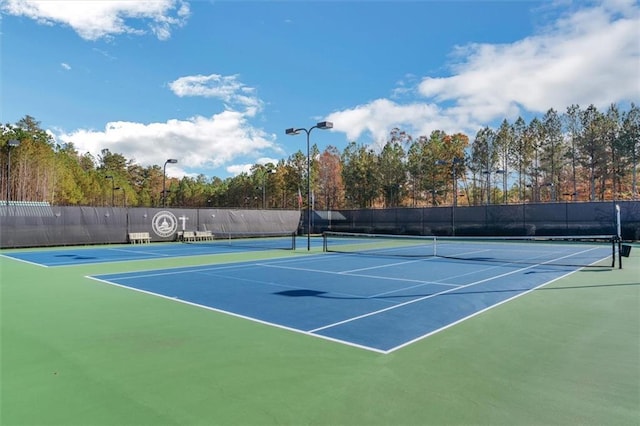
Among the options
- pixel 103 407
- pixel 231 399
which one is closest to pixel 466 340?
pixel 231 399

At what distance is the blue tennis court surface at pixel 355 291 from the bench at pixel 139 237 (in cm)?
1484

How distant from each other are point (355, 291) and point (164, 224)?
22.3 meters

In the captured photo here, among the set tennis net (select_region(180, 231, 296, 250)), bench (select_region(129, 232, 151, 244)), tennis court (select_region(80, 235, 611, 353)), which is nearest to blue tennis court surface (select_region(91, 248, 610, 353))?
tennis court (select_region(80, 235, 611, 353))

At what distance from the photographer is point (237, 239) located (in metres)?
31.3

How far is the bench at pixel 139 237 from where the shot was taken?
26594 mm

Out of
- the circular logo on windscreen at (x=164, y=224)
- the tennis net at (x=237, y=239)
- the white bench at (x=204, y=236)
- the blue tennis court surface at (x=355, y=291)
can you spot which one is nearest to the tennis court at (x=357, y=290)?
the blue tennis court surface at (x=355, y=291)

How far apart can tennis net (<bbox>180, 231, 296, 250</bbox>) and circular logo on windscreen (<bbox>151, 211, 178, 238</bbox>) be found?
92cm

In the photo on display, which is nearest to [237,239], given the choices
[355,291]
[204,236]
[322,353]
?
[204,236]

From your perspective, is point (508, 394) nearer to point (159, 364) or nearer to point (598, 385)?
point (598, 385)

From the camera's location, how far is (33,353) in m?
5.01

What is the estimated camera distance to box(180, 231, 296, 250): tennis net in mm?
26578

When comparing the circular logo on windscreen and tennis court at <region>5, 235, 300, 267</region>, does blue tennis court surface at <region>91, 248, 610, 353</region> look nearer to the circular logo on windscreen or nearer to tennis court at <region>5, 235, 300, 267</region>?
tennis court at <region>5, 235, 300, 267</region>

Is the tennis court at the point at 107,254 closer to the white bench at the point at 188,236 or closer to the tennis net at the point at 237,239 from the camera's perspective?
the tennis net at the point at 237,239

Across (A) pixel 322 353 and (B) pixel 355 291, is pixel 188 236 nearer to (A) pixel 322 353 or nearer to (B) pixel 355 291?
(B) pixel 355 291
